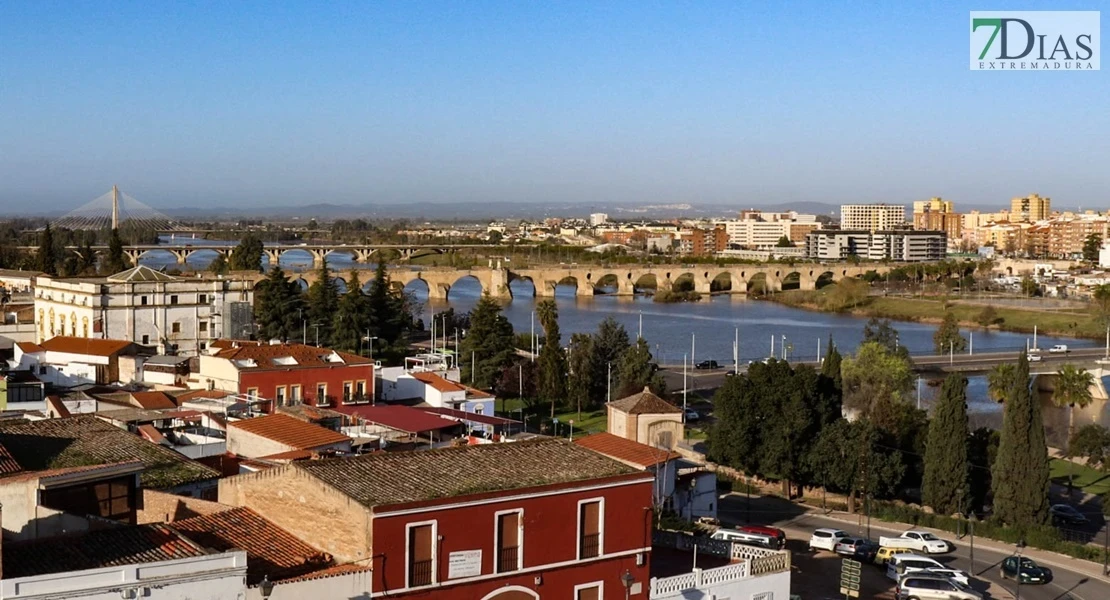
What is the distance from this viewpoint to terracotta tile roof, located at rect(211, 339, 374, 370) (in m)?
13.8

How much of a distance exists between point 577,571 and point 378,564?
1.05 metres

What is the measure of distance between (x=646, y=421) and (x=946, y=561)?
11.7 feet

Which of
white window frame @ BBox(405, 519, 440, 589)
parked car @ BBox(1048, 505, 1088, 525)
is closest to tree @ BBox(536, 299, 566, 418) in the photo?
parked car @ BBox(1048, 505, 1088, 525)

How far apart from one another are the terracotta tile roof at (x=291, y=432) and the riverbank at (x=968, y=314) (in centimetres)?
3240

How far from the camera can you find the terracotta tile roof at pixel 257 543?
227 inches

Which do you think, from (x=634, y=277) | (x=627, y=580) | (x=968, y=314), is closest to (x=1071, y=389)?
(x=627, y=580)

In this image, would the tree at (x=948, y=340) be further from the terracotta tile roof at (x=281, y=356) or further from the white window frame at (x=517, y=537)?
the white window frame at (x=517, y=537)

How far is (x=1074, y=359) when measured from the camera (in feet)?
90.3

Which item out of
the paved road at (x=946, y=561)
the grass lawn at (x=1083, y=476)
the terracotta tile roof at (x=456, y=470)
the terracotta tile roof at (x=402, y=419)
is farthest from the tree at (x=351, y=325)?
the terracotta tile roof at (x=456, y=470)

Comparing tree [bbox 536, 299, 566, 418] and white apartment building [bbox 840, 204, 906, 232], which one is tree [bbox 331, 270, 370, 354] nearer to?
tree [bbox 536, 299, 566, 418]

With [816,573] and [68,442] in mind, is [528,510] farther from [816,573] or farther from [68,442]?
[816,573]

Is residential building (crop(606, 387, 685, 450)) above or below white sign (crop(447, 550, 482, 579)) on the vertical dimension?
below

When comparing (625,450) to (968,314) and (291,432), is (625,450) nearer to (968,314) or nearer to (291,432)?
(291,432)

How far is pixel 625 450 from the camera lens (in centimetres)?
1002
